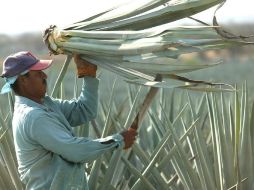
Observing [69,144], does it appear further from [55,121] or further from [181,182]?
[181,182]

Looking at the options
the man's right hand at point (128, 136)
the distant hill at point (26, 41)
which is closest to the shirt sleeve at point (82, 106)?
the man's right hand at point (128, 136)

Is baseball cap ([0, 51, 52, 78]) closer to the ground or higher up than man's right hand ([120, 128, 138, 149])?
higher up

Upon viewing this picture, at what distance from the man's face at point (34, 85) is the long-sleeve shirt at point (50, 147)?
0.12 ft

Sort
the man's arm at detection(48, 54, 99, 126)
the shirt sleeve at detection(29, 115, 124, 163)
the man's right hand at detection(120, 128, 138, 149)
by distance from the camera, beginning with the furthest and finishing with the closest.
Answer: the man's arm at detection(48, 54, 99, 126) < the man's right hand at detection(120, 128, 138, 149) < the shirt sleeve at detection(29, 115, 124, 163)

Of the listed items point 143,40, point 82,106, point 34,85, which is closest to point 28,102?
point 34,85

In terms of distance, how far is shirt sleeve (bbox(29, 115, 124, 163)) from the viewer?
3615 mm

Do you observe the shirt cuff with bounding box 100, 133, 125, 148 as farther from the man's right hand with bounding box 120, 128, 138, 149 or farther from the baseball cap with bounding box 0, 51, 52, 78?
the baseball cap with bounding box 0, 51, 52, 78

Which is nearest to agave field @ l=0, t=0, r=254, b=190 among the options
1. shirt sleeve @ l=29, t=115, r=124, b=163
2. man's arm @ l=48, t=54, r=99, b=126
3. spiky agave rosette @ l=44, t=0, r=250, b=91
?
spiky agave rosette @ l=44, t=0, r=250, b=91

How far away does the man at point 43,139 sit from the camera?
364 centimetres

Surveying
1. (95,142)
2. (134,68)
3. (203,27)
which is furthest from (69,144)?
(203,27)

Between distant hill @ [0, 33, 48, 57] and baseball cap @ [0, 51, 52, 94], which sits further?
distant hill @ [0, 33, 48, 57]

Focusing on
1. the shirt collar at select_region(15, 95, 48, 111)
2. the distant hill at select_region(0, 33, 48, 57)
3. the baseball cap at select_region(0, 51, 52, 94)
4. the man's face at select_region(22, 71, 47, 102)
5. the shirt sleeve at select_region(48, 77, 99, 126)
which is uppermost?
the baseball cap at select_region(0, 51, 52, 94)

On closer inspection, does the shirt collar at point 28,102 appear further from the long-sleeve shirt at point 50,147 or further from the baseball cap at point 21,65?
the baseball cap at point 21,65

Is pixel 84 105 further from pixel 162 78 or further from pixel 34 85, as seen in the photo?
pixel 162 78
